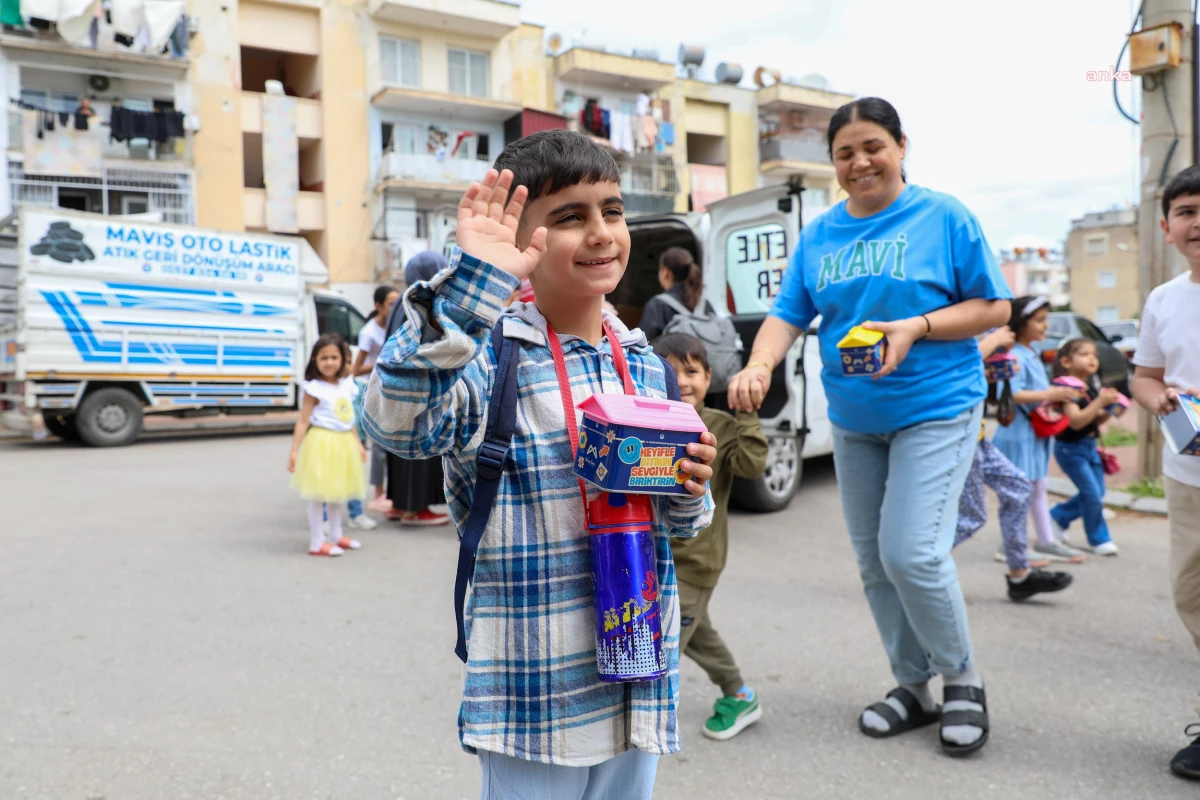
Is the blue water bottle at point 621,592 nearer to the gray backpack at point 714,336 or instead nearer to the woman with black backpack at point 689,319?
the woman with black backpack at point 689,319

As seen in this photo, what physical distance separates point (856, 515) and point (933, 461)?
1.21 feet

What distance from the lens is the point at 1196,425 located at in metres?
2.54

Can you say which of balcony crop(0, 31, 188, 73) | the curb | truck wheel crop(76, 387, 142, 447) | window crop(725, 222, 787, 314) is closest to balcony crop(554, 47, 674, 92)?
balcony crop(0, 31, 188, 73)

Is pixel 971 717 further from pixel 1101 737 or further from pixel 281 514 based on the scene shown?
pixel 281 514

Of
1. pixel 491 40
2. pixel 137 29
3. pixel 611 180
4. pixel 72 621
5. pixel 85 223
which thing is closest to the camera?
pixel 611 180

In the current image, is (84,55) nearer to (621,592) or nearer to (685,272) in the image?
(685,272)

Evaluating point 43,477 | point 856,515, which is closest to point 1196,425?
point 856,515

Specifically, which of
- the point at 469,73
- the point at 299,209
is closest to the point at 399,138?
the point at 469,73

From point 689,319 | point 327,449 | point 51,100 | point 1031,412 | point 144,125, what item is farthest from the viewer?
point 51,100

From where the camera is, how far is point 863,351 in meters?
2.55

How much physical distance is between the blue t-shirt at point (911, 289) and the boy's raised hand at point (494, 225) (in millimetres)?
1686

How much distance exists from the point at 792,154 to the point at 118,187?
944 inches

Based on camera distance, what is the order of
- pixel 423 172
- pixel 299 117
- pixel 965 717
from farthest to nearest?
pixel 423 172 < pixel 299 117 < pixel 965 717

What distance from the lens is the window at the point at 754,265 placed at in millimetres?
6676
